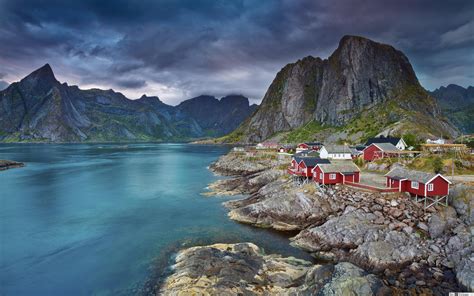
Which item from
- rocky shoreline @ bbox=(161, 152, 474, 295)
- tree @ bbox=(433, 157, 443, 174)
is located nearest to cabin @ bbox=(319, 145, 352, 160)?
tree @ bbox=(433, 157, 443, 174)

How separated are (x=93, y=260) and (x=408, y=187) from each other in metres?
42.9

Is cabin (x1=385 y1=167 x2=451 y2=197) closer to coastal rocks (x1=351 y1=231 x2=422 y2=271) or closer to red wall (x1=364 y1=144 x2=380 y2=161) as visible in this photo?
coastal rocks (x1=351 y1=231 x2=422 y2=271)

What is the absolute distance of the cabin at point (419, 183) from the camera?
36.8 metres

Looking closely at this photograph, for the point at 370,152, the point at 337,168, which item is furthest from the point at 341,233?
the point at 370,152

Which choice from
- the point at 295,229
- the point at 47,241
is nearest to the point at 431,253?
the point at 295,229

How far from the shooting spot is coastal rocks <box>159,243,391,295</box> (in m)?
22.6

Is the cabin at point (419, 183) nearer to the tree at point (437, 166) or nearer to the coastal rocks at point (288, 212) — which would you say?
the coastal rocks at point (288, 212)

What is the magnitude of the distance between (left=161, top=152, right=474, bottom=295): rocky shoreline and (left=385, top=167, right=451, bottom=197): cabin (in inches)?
66.0

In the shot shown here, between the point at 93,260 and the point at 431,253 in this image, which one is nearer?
the point at 431,253

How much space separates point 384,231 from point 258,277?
17329mm

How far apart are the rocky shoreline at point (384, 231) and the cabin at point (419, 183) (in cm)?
168

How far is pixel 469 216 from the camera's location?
108 ft

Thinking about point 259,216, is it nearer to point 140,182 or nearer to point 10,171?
point 140,182

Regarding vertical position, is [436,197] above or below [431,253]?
above
